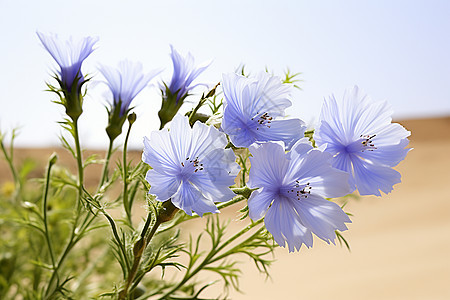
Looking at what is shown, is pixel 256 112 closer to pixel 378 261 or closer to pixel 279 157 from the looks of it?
pixel 279 157

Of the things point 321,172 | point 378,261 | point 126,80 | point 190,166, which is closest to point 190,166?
point 190,166

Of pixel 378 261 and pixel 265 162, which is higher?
pixel 265 162

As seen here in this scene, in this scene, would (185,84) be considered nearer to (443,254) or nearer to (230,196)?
(230,196)

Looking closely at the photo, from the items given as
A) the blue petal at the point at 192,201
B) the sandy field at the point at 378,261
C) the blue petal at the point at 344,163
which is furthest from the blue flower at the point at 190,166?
the sandy field at the point at 378,261

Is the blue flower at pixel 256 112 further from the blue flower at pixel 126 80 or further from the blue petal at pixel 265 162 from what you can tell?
the blue flower at pixel 126 80

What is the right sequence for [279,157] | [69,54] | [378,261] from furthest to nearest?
1. [378,261]
2. [69,54]
3. [279,157]

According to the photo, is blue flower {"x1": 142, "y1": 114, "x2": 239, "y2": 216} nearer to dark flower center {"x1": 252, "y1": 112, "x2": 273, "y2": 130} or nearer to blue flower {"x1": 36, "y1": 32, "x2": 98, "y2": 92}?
dark flower center {"x1": 252, "y1": 112, "x2": 273, "y2": 130}
